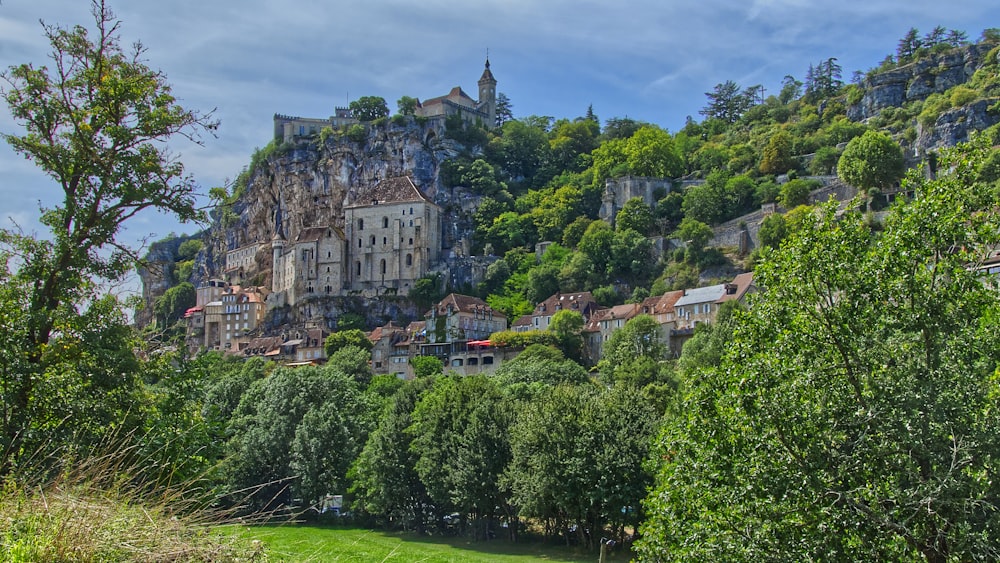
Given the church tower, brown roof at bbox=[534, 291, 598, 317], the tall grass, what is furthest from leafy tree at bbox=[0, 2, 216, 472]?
the church tower

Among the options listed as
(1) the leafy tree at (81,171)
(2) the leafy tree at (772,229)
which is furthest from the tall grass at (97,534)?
(2) the leafy tree at (772,229)

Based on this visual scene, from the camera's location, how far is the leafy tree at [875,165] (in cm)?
7175

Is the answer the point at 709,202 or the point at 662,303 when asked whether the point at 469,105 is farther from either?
the point at 662,303

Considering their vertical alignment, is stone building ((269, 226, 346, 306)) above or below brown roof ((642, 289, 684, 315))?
above

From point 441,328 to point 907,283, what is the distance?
6373cm

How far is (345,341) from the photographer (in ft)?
255

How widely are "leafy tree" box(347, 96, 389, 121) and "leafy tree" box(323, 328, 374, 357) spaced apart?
1578 inches

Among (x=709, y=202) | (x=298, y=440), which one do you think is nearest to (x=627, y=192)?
(x=709, y=202)

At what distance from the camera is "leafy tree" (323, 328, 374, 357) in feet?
254

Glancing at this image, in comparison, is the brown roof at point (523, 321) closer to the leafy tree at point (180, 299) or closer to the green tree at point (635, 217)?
the green tree at point (635, 217)

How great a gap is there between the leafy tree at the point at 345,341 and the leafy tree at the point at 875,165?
138 feet

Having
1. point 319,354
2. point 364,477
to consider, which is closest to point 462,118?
point 319,354

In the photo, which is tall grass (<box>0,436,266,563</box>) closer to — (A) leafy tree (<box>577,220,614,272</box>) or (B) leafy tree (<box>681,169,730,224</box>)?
(A) leafy tree (<box>577,220,614,272</box>)

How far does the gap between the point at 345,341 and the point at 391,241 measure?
1617 centimetres
